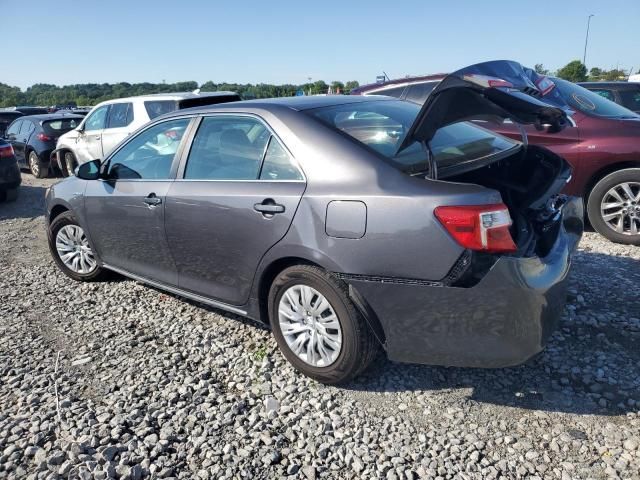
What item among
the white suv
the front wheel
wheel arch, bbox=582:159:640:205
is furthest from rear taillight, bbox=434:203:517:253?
the front wheel

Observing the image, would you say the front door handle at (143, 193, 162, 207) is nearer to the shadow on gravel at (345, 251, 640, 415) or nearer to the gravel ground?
the gravel ground

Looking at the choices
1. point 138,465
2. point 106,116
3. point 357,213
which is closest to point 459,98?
point 357,213

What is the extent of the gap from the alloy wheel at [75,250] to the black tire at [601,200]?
4.94 meters

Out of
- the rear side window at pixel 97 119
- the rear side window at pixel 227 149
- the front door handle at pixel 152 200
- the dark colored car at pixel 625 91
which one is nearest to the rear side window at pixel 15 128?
the rear side window at pixel 97 119

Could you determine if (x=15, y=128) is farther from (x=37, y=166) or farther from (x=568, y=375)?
(x=568, y=375)

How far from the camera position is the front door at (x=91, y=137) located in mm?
9914

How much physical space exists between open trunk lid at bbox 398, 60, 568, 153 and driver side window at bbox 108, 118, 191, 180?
185cm


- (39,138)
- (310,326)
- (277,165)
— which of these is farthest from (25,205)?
(310,326)

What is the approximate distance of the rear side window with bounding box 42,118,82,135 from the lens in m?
12.3

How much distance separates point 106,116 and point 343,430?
29.6 feet

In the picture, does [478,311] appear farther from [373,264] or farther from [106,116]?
[106,116]

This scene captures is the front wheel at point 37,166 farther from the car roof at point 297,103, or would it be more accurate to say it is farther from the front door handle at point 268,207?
the front door handle at point 268,207

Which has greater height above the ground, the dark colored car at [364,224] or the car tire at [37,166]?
the dark colored car at [364,224]

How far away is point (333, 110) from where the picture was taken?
3.16 m
